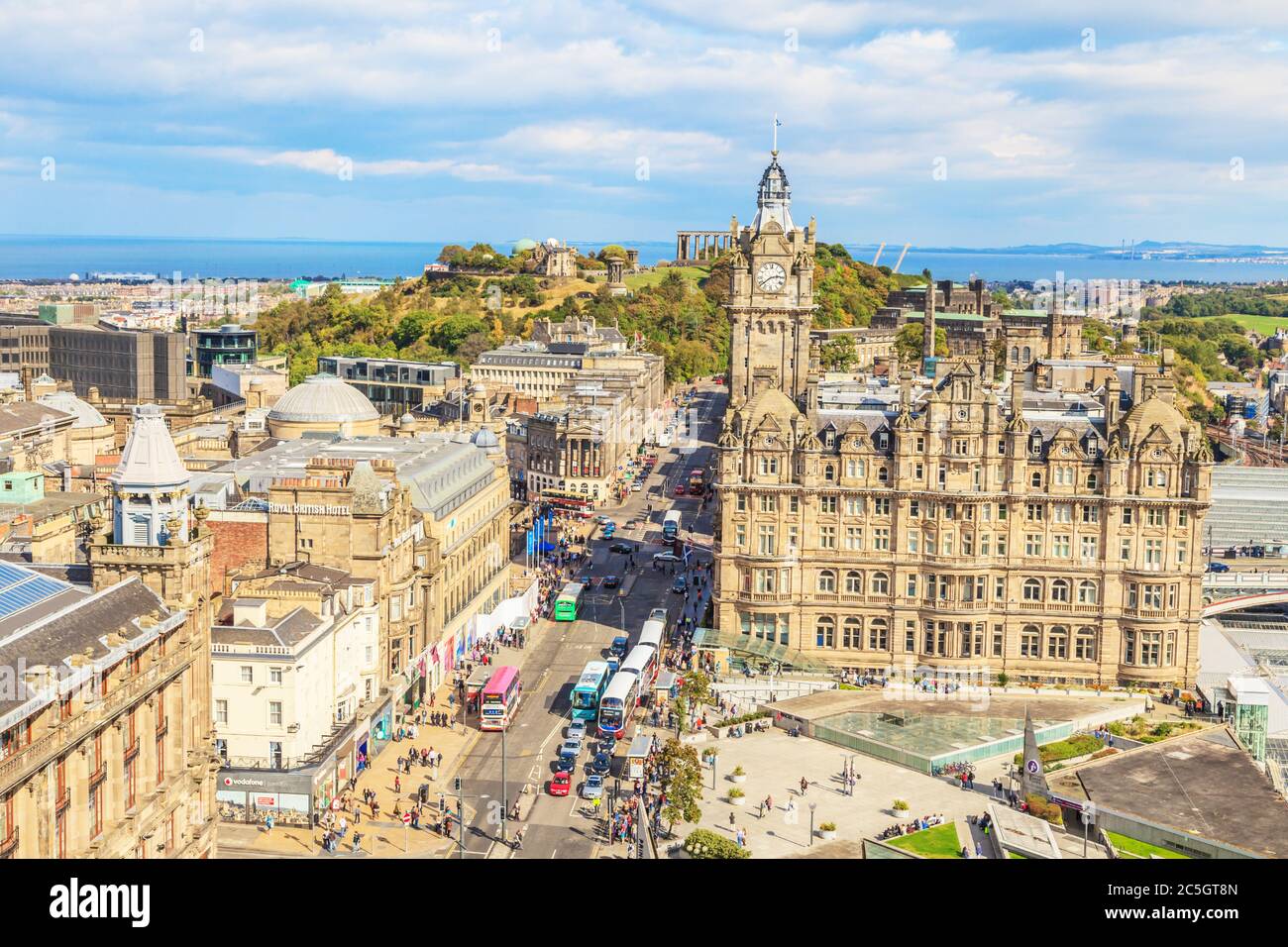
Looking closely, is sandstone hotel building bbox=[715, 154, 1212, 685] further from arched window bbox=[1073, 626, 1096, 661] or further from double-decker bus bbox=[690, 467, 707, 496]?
double-decker bus bbox=[690, 467, 707, 496]

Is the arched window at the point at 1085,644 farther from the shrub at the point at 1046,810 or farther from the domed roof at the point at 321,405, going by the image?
the domed roof at the point at 321,405

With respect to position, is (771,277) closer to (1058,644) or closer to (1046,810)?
(1058,644)

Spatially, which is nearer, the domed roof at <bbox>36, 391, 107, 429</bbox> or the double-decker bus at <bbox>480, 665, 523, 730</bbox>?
the double-decker bus at <bbox>480, 665, 523, 730</bbox>

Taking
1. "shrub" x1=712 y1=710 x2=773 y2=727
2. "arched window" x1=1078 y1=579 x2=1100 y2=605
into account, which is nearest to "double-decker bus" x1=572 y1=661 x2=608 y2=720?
"shrub" x1=712 y1=710 x2=773 y2=727

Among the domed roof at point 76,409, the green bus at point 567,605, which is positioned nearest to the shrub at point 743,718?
the green bus at point 567,605

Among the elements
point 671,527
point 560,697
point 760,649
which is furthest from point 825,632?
point 671,527
